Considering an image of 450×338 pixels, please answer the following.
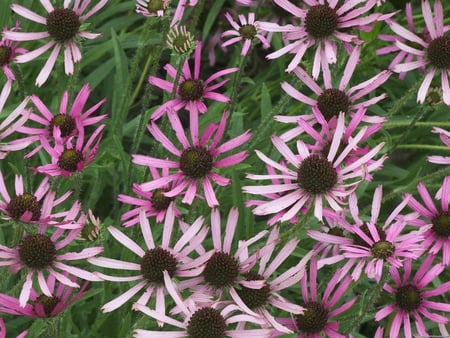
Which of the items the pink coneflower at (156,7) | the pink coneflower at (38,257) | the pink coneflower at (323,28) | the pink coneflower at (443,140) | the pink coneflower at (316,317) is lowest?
the pink coneflower at (316,317)

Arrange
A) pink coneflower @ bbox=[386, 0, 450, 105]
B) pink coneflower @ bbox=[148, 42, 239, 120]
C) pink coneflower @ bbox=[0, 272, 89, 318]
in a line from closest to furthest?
1. pink coneflower @ bbox=[0, 272, 89, 318]
2. pink coneflower @ bbox=[148, 42, 239, 120]
3. pink coneflower @ bbox=[386, 0, 450, 105]

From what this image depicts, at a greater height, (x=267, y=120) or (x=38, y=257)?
(x=267, y=120)

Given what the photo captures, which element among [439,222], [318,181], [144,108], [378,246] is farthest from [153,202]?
[439,222]

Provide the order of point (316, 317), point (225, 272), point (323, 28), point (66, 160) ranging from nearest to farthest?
point (225, 272), point (316, 317), point (66, 160), point (323, 28)

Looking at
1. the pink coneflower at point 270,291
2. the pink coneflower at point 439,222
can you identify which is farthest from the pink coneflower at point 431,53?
the pink coneflower at point 270,291

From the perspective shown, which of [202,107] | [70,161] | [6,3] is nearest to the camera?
[70,161]

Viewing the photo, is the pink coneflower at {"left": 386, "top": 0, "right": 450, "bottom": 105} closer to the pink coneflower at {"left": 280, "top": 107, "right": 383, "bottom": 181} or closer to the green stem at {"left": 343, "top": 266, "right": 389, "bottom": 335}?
the pink coneflower at {"left": 280, "top": 107, "right": 383, "bottom": 181}

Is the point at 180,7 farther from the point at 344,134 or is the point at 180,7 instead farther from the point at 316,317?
the point at 316,317

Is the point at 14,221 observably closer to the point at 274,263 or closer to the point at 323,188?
the point at 274,263

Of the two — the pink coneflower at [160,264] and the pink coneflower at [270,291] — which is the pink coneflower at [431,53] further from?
the pink coneflower at [160,264]

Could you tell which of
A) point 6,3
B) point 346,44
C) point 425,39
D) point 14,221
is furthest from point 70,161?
point 425,39

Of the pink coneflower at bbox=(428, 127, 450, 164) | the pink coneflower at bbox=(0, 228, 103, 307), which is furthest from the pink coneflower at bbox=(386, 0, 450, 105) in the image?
the pink coneflower at bbox=(0, 228, 103, 307)
